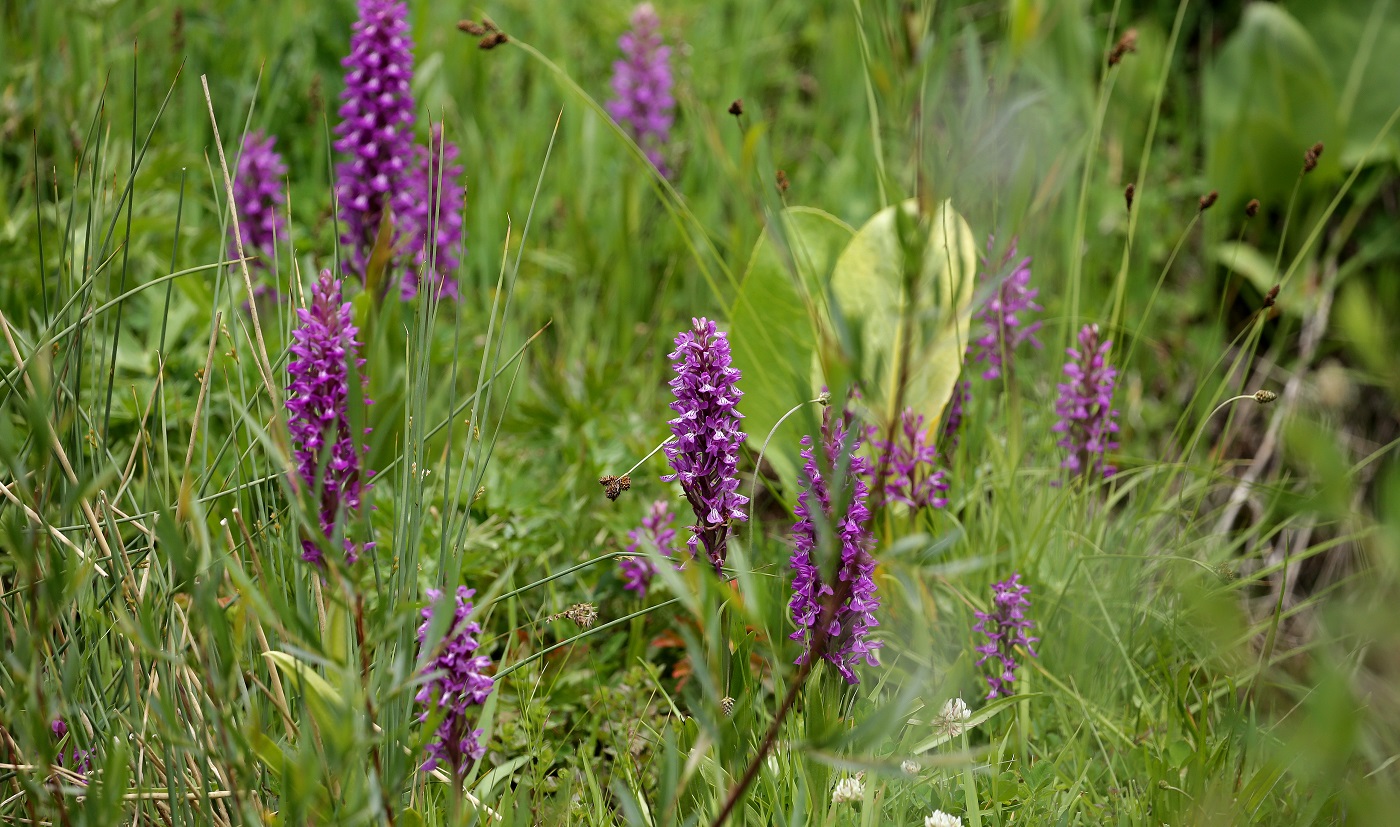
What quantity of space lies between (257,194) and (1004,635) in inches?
71.7

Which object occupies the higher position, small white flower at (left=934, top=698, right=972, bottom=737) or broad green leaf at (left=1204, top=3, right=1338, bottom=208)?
broad green leaf at (left=1204, top=3, right=1338, bottom=208)

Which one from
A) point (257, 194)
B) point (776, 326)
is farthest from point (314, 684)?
point (257, 194)

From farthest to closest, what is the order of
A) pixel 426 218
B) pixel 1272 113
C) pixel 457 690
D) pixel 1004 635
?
pixel 1272 113 → pixel 426 218 → pixel 1004 635 → pixel 457 690

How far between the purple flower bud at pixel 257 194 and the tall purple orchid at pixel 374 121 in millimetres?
218

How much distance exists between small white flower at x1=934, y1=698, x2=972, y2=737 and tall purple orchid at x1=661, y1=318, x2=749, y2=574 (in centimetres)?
38

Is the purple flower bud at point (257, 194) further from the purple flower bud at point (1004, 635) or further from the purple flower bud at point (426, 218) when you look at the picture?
the purple flower bud at point (1004, 635)

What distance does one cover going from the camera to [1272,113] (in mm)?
3037

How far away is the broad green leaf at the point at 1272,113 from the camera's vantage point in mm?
2988

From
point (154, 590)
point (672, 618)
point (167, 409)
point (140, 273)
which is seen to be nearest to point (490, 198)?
point (140, 273)

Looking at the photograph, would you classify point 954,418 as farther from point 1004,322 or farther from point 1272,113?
point 1272,113

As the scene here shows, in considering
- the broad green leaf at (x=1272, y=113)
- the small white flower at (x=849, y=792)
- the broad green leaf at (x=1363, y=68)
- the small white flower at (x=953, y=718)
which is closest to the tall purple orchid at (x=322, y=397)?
the small white flower at (x=849, y=792)

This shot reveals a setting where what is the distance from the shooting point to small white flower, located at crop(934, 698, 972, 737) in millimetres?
1422

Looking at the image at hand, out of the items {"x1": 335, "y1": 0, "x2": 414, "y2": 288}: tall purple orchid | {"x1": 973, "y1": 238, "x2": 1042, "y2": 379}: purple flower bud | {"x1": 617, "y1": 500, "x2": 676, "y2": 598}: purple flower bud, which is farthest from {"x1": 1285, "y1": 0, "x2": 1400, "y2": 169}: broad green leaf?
{"x1": 335, "y1": 0, "x2": 414, "y2": 288}: tall purple orchid

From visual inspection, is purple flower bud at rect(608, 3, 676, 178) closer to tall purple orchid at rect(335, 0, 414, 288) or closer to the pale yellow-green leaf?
tall purple orchid at rect(335, 0, 414, 288)
